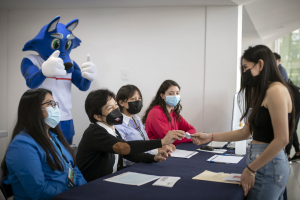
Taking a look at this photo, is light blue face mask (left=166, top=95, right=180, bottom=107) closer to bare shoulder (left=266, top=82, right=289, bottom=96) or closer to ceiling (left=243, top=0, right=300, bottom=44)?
bare shoulder (left=266, top=82, right=289, bottom=96)

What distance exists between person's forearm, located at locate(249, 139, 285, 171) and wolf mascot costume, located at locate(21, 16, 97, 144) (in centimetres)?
189

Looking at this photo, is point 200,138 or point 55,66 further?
point 55,66

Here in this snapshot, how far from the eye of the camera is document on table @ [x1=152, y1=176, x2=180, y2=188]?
1337 mm

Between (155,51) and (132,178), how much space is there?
249cm

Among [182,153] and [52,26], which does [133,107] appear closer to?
[182,153]

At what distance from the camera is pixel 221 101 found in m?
3.52

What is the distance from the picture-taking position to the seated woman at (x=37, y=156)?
131cm

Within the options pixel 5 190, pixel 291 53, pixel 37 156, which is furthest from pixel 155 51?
pixel 291 53

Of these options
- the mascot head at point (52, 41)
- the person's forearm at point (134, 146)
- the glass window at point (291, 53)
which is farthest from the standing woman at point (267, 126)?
the glass window at point (291, 53)

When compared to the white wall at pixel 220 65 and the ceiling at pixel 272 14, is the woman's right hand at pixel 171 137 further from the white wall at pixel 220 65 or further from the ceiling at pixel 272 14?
the ceiling at pixel 272 14

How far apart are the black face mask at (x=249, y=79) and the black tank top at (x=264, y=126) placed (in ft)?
0.48

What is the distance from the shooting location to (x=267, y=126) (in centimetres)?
134

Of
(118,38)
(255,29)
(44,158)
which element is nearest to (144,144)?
(44,158)

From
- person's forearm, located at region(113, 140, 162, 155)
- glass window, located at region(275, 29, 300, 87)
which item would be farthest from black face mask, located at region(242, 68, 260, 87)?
glass window, located at region(275, 29, 300, 87)
